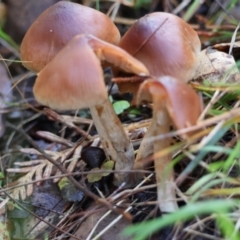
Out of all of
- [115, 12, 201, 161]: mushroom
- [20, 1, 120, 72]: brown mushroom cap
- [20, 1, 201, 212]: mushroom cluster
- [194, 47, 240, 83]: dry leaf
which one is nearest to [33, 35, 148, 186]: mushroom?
[20, 1, 201, 212]: mushroom cluster

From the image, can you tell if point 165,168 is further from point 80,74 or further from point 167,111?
point 80,74

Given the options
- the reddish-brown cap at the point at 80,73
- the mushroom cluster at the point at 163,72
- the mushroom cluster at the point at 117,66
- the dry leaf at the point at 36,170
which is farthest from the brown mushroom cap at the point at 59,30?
the dry leaf at the point at 36,170

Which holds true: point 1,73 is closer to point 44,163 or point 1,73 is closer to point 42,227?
point 44,163

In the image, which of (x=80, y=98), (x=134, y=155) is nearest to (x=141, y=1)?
(x=134, y=155)

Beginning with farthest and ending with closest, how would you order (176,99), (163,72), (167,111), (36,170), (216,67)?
(36,170), (216,67), (163,72), (167,111), (176,99)

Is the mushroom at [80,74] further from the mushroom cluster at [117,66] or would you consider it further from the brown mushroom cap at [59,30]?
the brown mushroom cap at [59,30]

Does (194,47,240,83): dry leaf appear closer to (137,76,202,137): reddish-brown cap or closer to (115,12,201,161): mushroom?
(115,12,201,161): mushroom

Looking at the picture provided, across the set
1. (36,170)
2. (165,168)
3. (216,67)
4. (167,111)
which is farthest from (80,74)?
(36,170)
